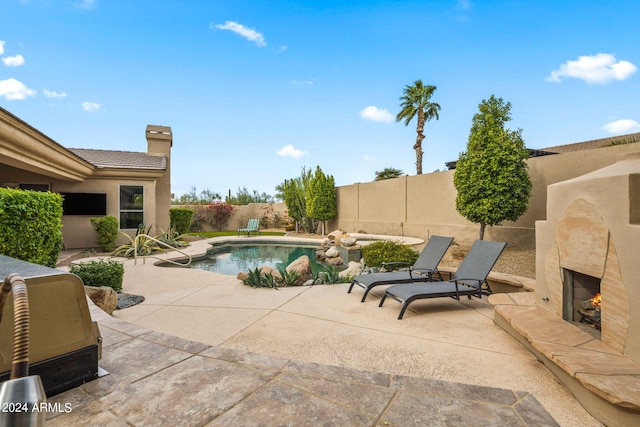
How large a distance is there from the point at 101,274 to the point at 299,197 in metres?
14.8

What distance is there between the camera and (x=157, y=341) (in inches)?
112

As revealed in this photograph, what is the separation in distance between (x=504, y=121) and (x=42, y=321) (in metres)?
11.4

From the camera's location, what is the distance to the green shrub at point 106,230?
1072cm

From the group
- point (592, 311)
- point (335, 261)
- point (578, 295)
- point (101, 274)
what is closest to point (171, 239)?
point (335, 261)

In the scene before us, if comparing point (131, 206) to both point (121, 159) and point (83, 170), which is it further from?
point (121, 159)

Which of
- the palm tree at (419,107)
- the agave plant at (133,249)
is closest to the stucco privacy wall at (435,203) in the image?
the palm tree at (419,107)

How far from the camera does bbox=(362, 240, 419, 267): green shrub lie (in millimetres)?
8297

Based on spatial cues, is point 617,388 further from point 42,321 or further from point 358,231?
point 358,231

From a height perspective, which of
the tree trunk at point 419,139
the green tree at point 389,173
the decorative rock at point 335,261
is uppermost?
the tree trunk at point 419,139

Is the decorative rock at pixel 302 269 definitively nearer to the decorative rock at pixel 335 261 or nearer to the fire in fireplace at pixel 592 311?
the decorative rock at pixel 335 261

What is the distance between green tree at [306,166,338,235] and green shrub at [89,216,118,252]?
10354 millimetres

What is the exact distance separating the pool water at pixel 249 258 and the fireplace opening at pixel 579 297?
6.68 meters

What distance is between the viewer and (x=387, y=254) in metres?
8.40

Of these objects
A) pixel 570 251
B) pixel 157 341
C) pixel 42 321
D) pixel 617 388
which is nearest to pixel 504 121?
pixel 570 251
